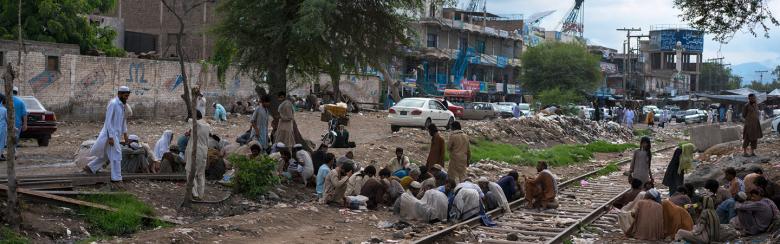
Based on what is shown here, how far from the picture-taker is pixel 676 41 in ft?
369

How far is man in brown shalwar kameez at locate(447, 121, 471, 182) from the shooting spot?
16.5m

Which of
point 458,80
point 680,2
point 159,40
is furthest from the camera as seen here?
point 458,80

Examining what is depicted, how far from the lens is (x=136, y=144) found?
14586mm

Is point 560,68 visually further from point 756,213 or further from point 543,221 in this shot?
point 756,213

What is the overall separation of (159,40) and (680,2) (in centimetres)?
3999

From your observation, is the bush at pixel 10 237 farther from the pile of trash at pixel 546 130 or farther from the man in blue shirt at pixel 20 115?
the pile of trash at pixel 546 130

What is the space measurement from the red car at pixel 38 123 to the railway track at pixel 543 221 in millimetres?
10373

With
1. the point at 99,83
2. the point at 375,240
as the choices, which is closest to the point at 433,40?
the point at 99,83

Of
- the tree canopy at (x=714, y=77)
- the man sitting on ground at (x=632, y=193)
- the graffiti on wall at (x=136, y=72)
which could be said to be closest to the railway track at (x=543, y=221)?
the man sitting on ground at (x=632, y=193)

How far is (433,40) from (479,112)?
69.4ft

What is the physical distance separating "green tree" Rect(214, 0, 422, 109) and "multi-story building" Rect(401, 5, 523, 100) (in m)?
39.8

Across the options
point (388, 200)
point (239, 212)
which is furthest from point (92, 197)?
point (388, 200)

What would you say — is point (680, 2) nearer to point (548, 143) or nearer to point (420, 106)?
point (420, 106)

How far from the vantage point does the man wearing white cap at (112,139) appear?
1241cm
